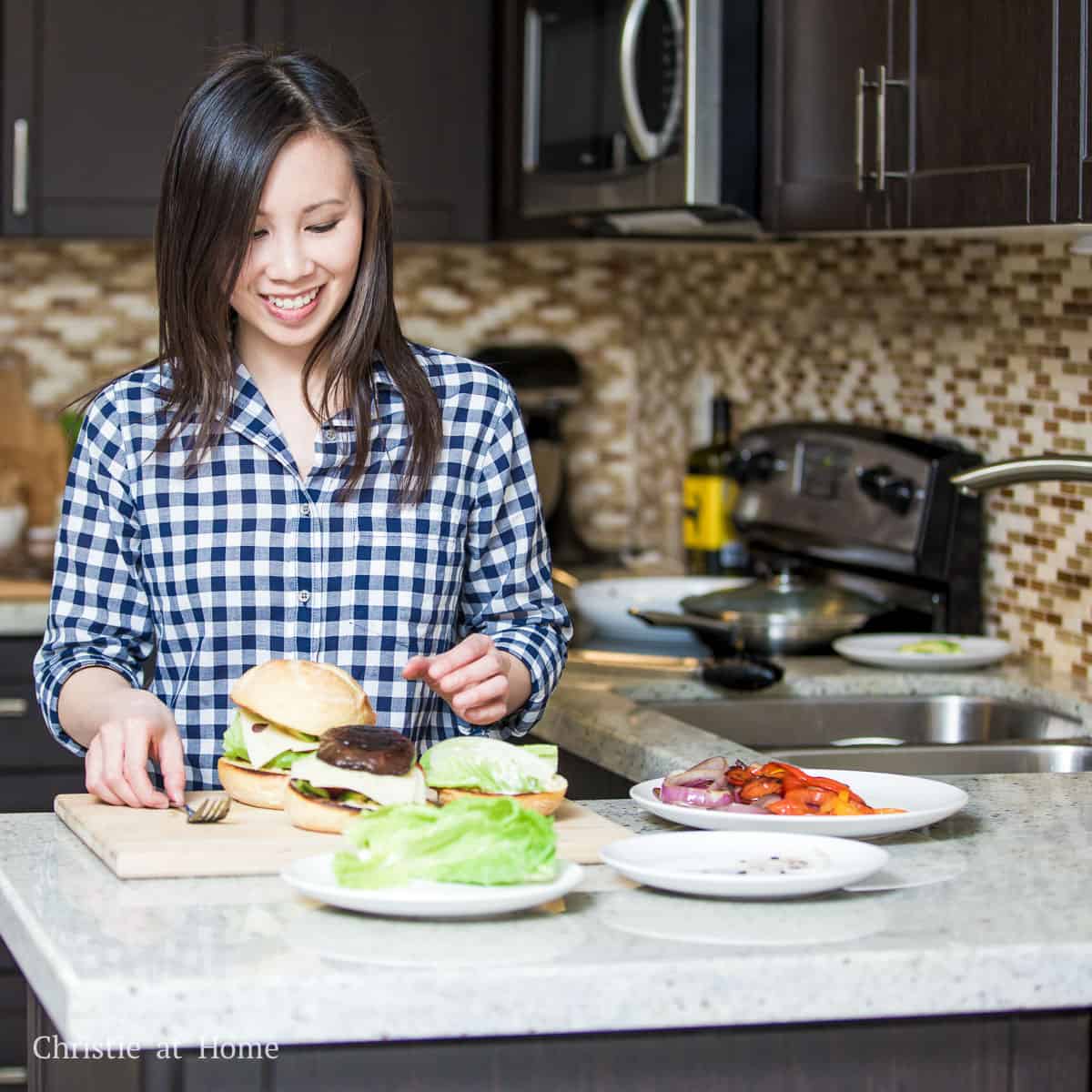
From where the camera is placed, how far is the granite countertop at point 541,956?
3.71ft

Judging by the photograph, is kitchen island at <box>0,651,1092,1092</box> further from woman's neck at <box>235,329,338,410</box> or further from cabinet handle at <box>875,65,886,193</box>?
cabinet handle at <box>875,65,886,193</box>

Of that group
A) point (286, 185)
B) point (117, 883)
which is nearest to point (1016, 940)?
point (117, 883)

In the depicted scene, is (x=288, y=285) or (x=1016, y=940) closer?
(x=1016, y=940)

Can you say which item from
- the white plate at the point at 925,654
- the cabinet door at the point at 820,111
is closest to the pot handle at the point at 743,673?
the white plate at the point at 925,654

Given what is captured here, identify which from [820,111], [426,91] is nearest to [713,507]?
[426,91]

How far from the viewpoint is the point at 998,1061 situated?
1299mm

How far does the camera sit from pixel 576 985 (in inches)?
45.4

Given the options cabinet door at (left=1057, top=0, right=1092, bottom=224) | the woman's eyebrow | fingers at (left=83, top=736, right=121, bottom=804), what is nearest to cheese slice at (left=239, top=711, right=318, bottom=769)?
fingers at (left=83, top=736, right=121, bottom=804)

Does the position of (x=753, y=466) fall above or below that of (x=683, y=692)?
above

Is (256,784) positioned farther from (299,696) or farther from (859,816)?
(859,816)

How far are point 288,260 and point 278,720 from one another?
42cm

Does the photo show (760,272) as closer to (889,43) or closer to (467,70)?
(467,70)

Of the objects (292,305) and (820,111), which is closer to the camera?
(292,305)

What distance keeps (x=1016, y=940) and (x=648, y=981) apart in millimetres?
242
